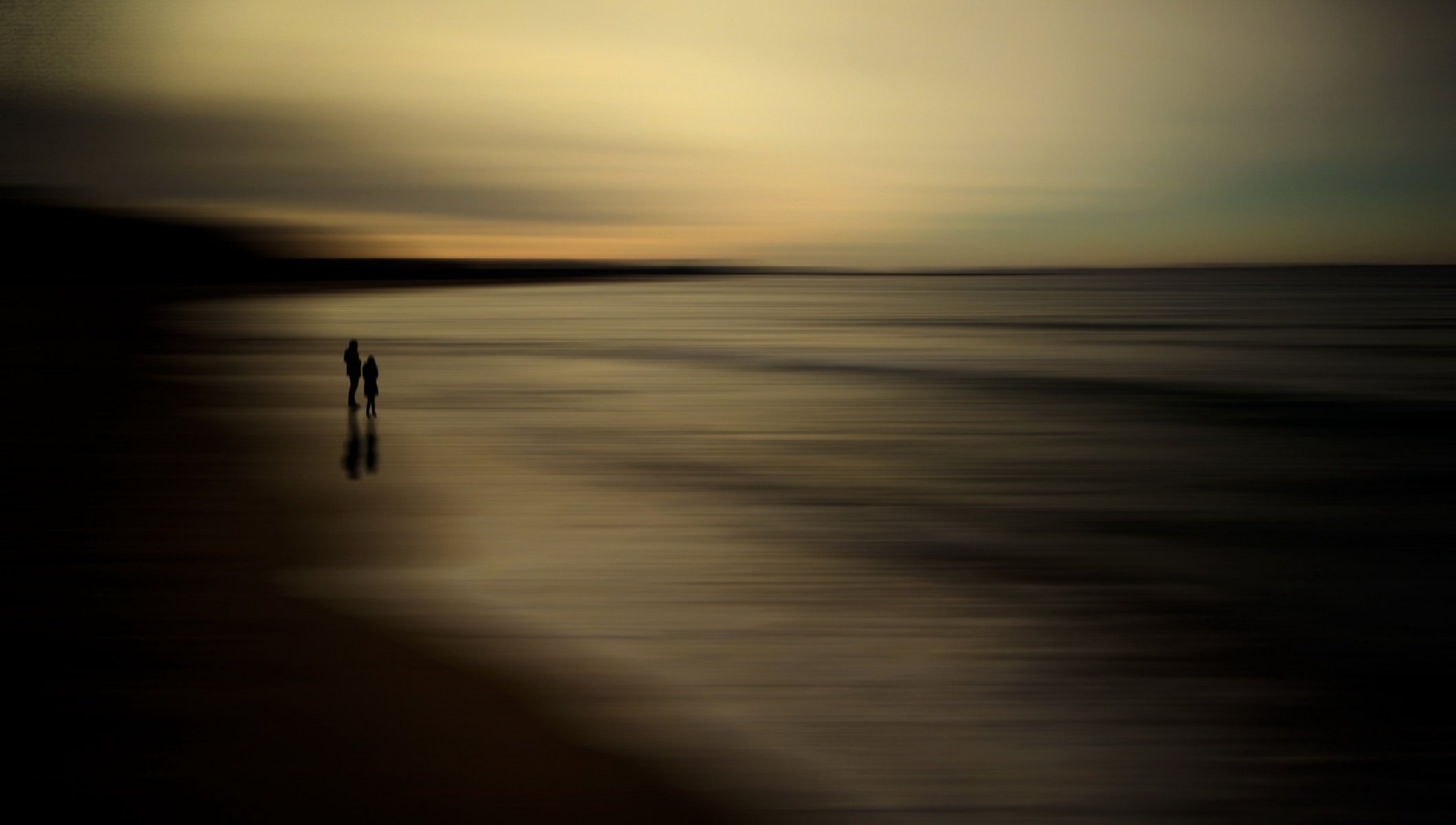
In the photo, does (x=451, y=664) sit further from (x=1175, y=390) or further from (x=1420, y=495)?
(x=1175, y=390)

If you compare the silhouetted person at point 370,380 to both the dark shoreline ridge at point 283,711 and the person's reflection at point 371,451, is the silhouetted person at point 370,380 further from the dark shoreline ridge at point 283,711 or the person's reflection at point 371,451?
the dark shoreline ridge at point 283,711

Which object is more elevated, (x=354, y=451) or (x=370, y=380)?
(x=370, y=380)

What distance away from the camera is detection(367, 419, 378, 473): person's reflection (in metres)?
14.8

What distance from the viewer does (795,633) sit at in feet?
27.2

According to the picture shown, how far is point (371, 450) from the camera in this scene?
16.1 meters

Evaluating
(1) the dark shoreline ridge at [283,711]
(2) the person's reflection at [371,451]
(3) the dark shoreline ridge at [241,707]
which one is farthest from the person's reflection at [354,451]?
(1) the dark shoreline ridge at [283,711]

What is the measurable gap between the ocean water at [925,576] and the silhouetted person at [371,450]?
15 centimetres

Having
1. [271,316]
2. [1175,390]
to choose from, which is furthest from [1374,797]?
[271,316]

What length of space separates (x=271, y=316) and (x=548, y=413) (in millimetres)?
45084

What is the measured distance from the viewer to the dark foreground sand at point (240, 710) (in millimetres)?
5504

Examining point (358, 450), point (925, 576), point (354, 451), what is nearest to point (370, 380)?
point (358, 450)

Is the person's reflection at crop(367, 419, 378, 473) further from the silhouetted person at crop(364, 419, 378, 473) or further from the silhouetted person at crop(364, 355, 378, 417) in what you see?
the silhouetted person at crop(364, 355, 378, 417)

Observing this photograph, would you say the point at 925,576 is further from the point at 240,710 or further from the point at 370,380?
the point at 370,380

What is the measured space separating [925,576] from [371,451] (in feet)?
29.6
